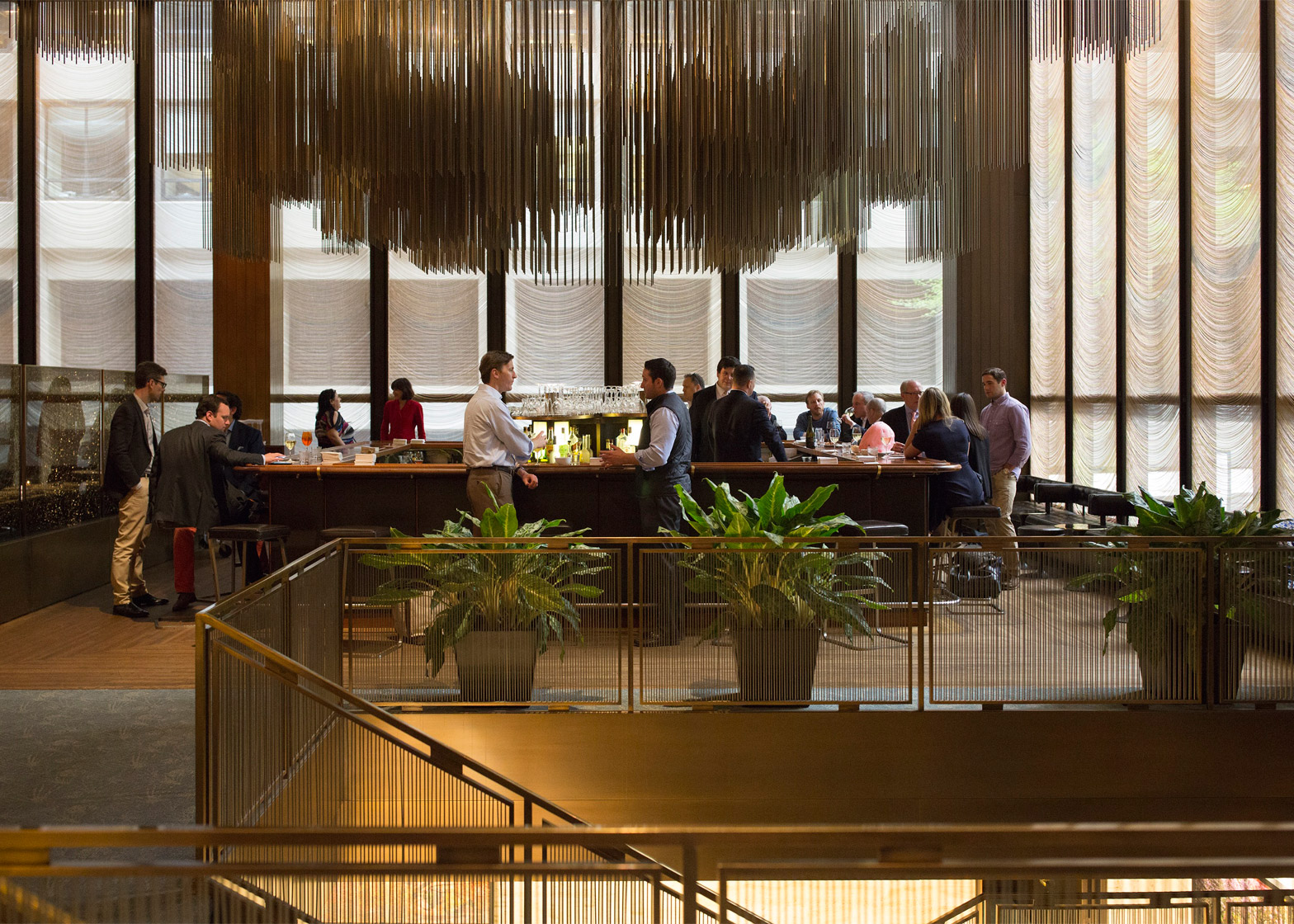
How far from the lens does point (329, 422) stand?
439 inches

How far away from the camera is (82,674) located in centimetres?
578

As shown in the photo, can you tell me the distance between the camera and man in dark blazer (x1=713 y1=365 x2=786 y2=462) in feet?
23.6

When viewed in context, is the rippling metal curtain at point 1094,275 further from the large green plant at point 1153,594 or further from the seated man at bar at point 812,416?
the large green plant at point 1153,594

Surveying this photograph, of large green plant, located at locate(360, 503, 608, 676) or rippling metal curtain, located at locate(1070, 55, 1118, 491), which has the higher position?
rippling metal curtain, located at locate(1070, 55, 1118, 491)

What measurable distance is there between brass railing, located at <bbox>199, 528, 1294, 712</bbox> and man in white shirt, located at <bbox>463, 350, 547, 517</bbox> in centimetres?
160

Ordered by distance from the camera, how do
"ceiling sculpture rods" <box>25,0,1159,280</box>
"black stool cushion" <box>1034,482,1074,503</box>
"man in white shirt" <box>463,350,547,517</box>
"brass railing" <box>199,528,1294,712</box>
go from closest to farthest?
"brass railing" <box>199,528,1294,712</box> → "ceiling sculpture rods" <box>25,0,1159,280</box> → "man in white shirt" <box>463,350,547,517</box> → "black stool cushion" <box>1034,482,1074,503</box>

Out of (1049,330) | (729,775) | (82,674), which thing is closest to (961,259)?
(1049,330)

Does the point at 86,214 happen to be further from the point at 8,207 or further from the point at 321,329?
the point at 321,329

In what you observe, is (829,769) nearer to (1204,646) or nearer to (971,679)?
(971,679)

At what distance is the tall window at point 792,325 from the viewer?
12.9 metres

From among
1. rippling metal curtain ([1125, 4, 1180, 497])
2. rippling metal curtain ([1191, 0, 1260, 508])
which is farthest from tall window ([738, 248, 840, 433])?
→ rippling metal curtain ([1191, 0, 1260, 508])

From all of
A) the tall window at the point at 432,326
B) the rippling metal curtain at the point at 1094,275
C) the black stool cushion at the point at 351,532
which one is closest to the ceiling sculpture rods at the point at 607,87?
the black stool cushion at the point at 351,532

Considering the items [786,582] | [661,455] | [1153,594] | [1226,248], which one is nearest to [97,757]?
[786,582]

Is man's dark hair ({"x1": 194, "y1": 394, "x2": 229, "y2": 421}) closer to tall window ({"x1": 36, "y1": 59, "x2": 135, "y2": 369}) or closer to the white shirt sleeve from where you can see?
the white shirt sleeve
